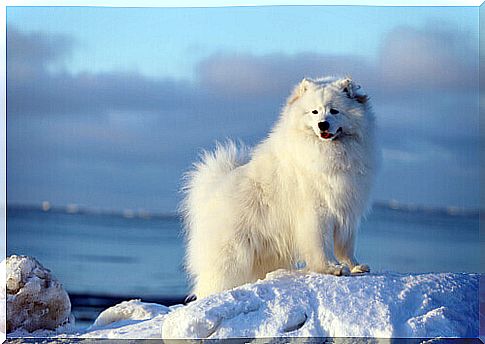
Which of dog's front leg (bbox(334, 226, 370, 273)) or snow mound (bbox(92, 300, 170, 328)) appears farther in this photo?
snow mound (bbox(92, 300, 170, 328))

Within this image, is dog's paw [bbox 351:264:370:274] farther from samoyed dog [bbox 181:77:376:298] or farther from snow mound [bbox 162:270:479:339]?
snow mound [bbox 162:270:479:339]

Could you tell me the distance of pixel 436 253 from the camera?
5145 mm

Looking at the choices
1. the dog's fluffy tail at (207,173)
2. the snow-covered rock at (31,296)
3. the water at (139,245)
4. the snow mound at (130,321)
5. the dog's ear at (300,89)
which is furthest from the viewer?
the water at (139,245)

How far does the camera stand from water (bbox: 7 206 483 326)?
199 inches

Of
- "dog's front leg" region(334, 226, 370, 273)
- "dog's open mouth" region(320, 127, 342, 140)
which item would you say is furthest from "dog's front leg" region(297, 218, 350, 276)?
"dog's open mouth" region(320, 127, 342, 140)

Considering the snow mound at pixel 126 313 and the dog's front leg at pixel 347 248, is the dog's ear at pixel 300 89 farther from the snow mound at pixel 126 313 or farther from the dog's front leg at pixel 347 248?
the snow mound at pixel 126 313

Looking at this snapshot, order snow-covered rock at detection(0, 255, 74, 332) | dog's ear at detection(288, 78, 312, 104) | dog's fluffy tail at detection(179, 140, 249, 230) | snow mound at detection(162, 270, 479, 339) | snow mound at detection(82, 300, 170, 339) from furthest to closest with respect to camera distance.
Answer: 1. dog's fluffy tail at detection(179, 140, 249, 230)
2. snow-covered rock at detection(0, 255, 74, 332)
3. dog's ear at detection(288, 78, 312, 104)
4. snow mound at detection(82, 300, 170, 339)
5. snow mound at detection(162, 270, 479, 339)

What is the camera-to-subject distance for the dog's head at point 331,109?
4.52 m

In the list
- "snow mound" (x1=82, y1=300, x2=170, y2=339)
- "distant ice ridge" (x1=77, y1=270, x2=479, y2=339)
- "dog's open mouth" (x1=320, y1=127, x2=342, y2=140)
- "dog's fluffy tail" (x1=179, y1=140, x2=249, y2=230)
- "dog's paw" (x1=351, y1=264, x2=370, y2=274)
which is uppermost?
"dog's open mouth" (x1=320, y1=127, x2=342, y2=140)

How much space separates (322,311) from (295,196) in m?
0.66

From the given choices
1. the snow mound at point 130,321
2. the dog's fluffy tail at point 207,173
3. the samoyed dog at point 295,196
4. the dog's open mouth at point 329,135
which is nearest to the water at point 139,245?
the snow mound at point 130,321

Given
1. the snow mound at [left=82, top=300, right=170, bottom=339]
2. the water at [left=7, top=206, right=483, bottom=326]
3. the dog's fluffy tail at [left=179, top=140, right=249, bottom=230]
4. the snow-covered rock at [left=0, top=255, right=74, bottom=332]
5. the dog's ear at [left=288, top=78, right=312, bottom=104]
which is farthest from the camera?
the water at [left=7, top=206, right=483, bottom=326]

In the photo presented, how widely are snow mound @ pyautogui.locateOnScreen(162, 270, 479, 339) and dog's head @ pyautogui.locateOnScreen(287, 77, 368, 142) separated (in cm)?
76

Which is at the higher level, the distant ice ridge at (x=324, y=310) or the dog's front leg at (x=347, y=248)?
the dog's front leg at (x=347, y=248)
